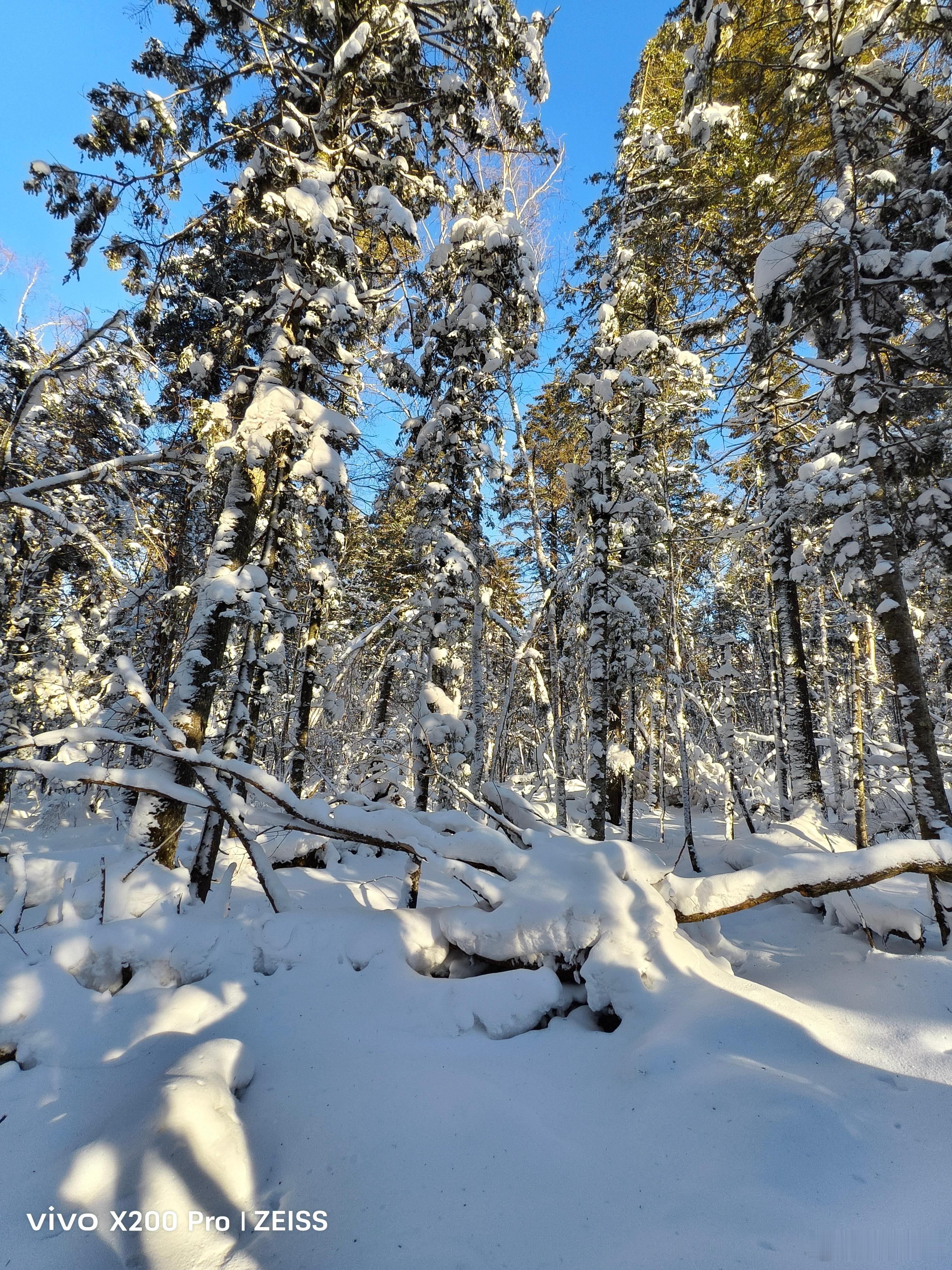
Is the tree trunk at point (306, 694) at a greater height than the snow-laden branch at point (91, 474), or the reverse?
the snow-laden branch at point (91, 474)

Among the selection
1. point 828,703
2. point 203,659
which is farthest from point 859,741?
point 203,659

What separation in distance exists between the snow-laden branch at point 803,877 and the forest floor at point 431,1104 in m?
0.27

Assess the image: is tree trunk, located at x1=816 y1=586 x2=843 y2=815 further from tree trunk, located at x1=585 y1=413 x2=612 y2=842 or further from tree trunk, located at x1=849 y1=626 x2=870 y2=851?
tree trunk, located at x1=585 y1=413 x2=612 y2=842

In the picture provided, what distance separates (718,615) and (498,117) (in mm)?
22085

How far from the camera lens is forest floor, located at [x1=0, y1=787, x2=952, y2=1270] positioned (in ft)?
6.05

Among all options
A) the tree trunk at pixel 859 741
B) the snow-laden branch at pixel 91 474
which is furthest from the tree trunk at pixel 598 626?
the snow-laden branch at pixel 91 474

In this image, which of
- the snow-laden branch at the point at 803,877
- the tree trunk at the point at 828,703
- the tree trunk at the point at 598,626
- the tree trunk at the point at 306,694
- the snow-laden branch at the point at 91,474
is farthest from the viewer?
the tree trunk at the point at 828,703

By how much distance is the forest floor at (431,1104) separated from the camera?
6.05 ft

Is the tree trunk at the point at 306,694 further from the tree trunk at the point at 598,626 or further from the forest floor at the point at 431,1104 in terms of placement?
the forest floor at the point at 431,1104

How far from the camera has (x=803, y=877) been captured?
12.3ft

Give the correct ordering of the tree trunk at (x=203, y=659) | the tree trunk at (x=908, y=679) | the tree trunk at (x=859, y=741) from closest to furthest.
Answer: the tree trunk at (x=203, y=659), the tree trunk at (x=908, y=679), the tree trunk at (x=859, y=741)

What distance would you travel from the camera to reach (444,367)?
34.2 feet

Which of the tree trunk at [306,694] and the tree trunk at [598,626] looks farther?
the tree trunk at [306,694]

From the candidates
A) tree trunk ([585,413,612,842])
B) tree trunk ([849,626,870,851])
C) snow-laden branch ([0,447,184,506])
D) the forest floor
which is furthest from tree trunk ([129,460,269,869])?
tree trunk ([849,626,870,851])
